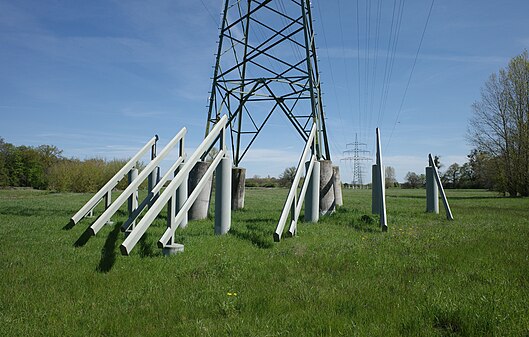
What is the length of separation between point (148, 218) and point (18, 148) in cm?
8739

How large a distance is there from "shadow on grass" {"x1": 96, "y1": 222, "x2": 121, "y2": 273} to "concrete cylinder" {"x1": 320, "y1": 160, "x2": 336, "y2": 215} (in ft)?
20.8

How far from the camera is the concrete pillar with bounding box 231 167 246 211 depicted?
43.3ft

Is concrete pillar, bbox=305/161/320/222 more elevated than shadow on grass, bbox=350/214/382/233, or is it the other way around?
concrete pillar, bbox=305/161/320/222

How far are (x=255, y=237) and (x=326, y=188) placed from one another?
502 centimetres

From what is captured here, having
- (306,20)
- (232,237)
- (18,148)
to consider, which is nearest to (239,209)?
(232,237)

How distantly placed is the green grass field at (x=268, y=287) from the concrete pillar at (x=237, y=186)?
595cm

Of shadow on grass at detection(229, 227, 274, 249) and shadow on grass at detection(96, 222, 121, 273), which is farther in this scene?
shadow on grass at detection(229, 227, 274, 249)

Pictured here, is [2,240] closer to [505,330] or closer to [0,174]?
[505,330]

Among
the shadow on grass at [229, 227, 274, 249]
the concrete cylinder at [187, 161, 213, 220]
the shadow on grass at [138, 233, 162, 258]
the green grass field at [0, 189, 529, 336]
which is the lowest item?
the green grass field at [0, 189, 529, 336]

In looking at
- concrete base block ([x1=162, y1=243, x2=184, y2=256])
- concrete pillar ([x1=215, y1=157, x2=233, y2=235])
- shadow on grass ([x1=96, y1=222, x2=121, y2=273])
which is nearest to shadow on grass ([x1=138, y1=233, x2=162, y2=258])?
concrete base block ([x1=162, y1=243, x2=184, y2=256])

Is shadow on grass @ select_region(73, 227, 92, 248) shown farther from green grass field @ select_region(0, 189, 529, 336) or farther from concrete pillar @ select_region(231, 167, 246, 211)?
concrete pillar @ select_region(231, 167, 246, 211)

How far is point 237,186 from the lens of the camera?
44.2 ft

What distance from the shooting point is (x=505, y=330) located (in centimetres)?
296

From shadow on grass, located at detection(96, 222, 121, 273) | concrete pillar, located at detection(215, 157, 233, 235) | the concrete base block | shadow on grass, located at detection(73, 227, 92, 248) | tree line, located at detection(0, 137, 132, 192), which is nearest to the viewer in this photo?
shadow on grass, located at detection(96, 222, 121, 273)
